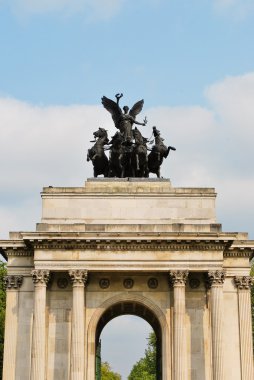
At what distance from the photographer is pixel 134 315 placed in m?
48.4

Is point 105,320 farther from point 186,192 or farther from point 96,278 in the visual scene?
point 186,192

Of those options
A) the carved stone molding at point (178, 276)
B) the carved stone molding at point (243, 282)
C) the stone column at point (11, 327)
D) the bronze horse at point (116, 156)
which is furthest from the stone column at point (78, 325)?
the carved stone molding at point (243, 282)

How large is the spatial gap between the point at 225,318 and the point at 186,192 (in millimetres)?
7411

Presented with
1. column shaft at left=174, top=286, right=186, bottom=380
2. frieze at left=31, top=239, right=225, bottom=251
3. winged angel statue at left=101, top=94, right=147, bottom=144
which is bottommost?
column shaft at left=174, top=286, right=186, bottom=380

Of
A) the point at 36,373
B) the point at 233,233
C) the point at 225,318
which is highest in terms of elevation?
the point at 233,233

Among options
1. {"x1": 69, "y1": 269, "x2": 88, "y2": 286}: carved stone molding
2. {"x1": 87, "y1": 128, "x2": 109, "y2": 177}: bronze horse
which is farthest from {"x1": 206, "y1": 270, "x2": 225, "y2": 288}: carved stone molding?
{"x1": 87, "y1": 128, "x2": 109, "y2": 177}: bronze horse

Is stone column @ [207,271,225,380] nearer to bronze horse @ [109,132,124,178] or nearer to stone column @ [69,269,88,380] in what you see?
stone column @ [69,269,88,380]

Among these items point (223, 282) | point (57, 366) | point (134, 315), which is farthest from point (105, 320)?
point (223, 282)

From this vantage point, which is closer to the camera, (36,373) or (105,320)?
(36,373)

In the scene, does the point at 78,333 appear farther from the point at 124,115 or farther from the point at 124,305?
the point at 124,115

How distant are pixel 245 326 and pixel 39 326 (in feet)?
36.6

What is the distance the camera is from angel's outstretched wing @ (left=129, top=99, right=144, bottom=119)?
48.1 metres

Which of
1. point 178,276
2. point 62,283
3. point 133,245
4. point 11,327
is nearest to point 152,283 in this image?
point 178,276

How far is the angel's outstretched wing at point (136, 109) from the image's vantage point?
48.1m
